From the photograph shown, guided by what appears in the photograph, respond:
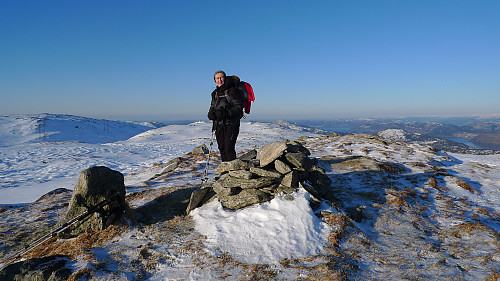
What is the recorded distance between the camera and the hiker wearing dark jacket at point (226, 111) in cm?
765

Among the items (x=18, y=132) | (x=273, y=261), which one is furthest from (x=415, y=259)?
(x=18, y=132)

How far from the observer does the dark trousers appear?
26.4ft

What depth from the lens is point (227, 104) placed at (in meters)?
7.75

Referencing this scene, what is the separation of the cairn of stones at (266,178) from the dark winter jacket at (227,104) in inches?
58.6

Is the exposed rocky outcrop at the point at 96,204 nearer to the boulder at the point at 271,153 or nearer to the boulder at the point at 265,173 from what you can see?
the boulder at the point at 265,173

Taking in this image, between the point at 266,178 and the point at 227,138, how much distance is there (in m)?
2.08

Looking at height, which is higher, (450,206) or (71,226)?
(71,226)

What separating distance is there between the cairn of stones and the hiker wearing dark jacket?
902mm

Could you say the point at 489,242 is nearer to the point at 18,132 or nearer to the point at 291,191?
the point at 291,191

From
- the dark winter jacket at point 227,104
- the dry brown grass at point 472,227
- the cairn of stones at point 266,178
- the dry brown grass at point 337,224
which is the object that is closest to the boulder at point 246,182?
the cairn of stones at point 266,178

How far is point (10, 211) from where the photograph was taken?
28.3 ft

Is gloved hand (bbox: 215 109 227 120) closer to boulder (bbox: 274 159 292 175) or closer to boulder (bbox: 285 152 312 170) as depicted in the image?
boulder (bbox: 274 159 292 175)

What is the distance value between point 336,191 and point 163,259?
654cm

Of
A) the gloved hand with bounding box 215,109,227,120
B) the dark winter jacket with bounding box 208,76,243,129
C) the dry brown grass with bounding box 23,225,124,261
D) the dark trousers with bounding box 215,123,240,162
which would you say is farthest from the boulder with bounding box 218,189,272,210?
the dry brown grass with bounding box 23,225,124,261
